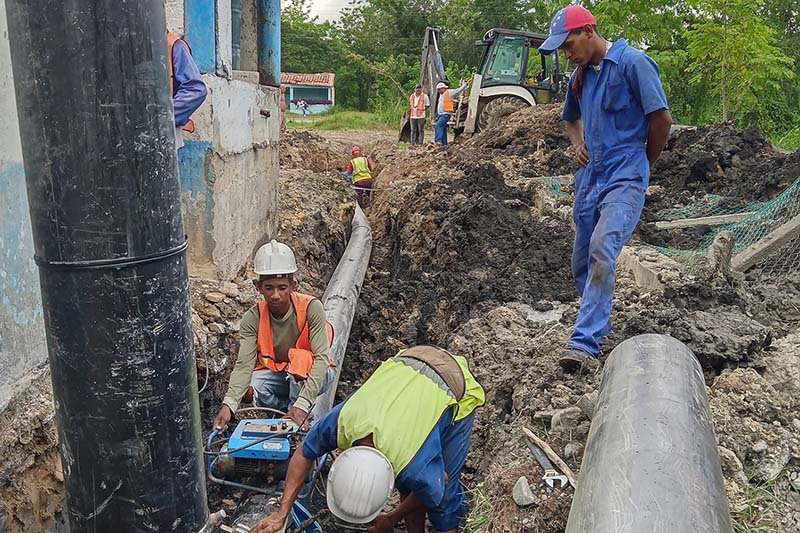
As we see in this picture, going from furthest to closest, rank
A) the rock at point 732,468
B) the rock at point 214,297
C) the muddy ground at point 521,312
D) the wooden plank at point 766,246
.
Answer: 1. the wooden plank at point 766,246
2. the rock at point 214,297
3. the muddy ground at point 521,312
4. the rock at point 732,468

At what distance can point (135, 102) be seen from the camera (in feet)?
3.94

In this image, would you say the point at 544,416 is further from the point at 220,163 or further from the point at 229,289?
the point at 220,163

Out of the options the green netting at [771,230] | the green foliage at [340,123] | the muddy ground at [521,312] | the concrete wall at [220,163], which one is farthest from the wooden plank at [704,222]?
the green foliage at [340,123]

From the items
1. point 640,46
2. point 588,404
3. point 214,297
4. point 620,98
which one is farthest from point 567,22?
point 640,46

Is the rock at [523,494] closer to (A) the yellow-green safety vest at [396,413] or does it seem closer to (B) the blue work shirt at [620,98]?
(A) the yellow-green safety vest at [396,413]

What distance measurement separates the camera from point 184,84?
4.27 meters

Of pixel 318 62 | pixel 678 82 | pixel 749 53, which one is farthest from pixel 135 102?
pixel 318 62

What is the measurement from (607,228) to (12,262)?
299 centimetres

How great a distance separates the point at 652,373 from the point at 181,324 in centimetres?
189

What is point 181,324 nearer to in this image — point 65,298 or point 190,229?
point 65,298

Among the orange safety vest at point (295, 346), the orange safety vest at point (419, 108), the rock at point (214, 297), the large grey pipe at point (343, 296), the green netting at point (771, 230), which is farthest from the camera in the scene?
the orange safety vest at point (419, 108)

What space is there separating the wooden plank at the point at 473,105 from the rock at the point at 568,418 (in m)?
14.5

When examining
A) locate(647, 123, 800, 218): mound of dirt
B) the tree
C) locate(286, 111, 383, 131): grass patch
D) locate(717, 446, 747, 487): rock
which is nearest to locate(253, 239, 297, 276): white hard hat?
locate(717, 446, 747, 487): rock

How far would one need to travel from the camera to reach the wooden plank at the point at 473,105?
16.9 metres
